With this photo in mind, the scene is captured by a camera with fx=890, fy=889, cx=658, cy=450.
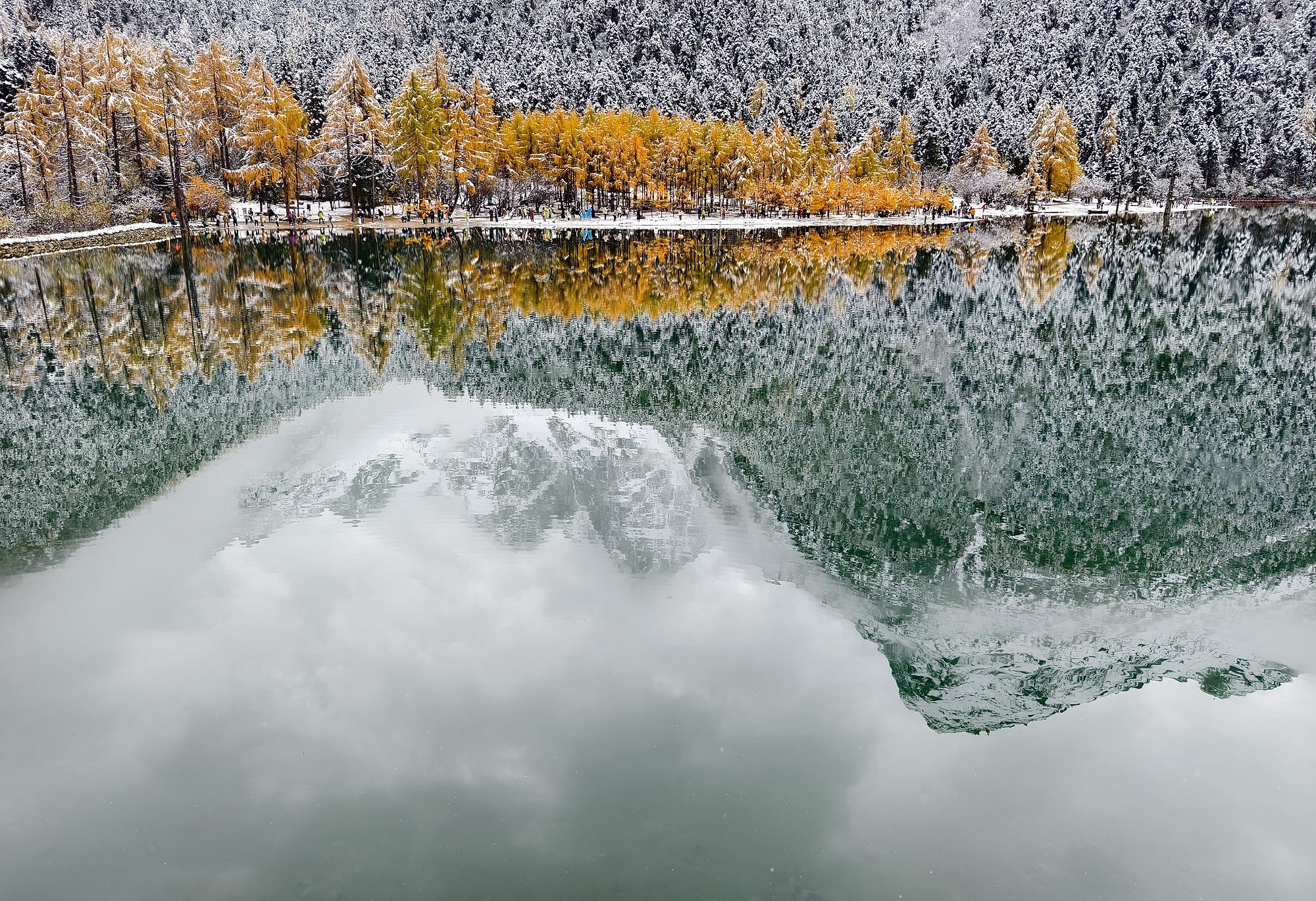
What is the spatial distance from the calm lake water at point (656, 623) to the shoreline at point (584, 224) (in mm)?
35039

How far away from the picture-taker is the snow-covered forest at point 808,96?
296 ft

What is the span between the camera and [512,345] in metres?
28.8

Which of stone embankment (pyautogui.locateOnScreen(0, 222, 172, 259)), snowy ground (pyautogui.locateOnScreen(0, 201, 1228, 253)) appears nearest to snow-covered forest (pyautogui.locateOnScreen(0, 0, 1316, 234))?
snowy ground (pyautogui.locateOnScreen(0, 201, 1228, 253))

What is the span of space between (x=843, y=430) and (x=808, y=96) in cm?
14708

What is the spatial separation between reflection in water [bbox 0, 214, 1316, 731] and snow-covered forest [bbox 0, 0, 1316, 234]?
51.1 meters

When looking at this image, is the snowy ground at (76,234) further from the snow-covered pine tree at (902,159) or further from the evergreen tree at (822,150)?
the snow-covered pine tree at (902,159)

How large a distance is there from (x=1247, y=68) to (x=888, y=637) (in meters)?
206

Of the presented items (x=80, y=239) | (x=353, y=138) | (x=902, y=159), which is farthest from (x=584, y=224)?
(x=902, y=159)

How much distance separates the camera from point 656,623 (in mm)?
12070

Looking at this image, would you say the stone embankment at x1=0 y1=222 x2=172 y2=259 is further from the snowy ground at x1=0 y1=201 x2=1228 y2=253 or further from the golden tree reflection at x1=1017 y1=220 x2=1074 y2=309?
the golden tree reflection at x1=1017 y1=220 x2=1074 y2=309

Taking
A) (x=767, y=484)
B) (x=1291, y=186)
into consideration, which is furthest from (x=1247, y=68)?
(x=767, y=484)

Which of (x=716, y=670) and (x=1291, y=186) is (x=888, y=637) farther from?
(x=1291, y=186)

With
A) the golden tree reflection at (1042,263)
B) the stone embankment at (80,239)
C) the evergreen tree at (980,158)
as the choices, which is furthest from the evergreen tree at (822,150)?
the stone embankment at (80,239)

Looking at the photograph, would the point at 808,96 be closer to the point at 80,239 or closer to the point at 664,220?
the point at 664,220
